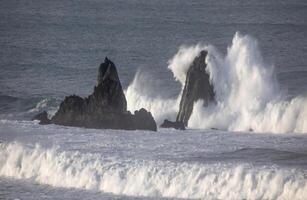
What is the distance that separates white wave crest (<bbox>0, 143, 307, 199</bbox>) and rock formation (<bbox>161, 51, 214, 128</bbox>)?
15.3 meters

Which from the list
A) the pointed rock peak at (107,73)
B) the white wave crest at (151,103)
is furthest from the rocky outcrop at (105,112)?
the white wave crest at (151,103)

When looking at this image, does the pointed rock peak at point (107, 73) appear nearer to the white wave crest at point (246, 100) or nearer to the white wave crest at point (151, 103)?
the white wave crest at point (246, 100)

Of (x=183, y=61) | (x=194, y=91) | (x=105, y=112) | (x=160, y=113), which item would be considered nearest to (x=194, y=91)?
(x=194, y=91)

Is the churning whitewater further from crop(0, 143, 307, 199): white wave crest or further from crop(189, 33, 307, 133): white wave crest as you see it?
crop(0, 143, 307, 199): white wave crest

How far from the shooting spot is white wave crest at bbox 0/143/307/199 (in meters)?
39.8

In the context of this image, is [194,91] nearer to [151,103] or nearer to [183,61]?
[151,103]

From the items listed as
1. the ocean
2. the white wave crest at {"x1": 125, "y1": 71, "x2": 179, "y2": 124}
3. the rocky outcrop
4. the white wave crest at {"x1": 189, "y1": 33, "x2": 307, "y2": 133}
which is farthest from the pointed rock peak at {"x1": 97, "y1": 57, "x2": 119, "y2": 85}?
the white wave crest at {"x1": 125, "y1": 71, "x2": 179, "y2": 124}

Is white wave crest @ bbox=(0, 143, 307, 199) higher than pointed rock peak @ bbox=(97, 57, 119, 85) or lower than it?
lower

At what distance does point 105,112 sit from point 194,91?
7.63 metres

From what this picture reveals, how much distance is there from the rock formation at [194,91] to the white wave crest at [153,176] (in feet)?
50.2

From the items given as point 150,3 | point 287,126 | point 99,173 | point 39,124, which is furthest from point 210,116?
point 150,3

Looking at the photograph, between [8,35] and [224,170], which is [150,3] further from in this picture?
[224,170]

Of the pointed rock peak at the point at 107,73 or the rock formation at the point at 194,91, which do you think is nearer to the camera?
the pointed rock peak at the point at 107,73

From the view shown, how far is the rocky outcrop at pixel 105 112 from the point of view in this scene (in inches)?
2192
